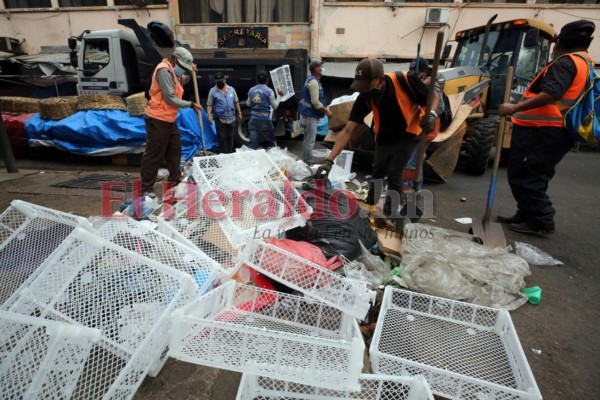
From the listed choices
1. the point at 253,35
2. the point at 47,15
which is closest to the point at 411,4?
the point at 253,35

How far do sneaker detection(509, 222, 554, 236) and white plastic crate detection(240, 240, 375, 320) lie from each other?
237cm

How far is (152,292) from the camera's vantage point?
5.02 feet

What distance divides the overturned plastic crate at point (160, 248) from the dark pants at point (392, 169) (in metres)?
1.81

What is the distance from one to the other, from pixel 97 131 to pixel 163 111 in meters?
2.68

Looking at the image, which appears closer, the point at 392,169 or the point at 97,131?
the point at 392,169

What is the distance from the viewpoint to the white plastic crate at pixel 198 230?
2.11m

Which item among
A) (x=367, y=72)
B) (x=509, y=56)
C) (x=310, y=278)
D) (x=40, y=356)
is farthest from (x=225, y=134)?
(x=509, y=56)

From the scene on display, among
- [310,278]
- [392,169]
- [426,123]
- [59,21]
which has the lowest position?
[310,278]

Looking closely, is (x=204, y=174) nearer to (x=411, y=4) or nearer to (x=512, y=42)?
(x=512, y=42)

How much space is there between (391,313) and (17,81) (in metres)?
12.2

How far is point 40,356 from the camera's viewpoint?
119cm

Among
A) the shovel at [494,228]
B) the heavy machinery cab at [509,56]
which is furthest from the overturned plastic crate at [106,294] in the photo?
the heavy machinery cab at [509,56]

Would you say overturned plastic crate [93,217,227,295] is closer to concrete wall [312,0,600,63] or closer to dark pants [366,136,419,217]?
dark pants [366,136,419,217]

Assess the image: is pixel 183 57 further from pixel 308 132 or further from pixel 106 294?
pixel 106 294
